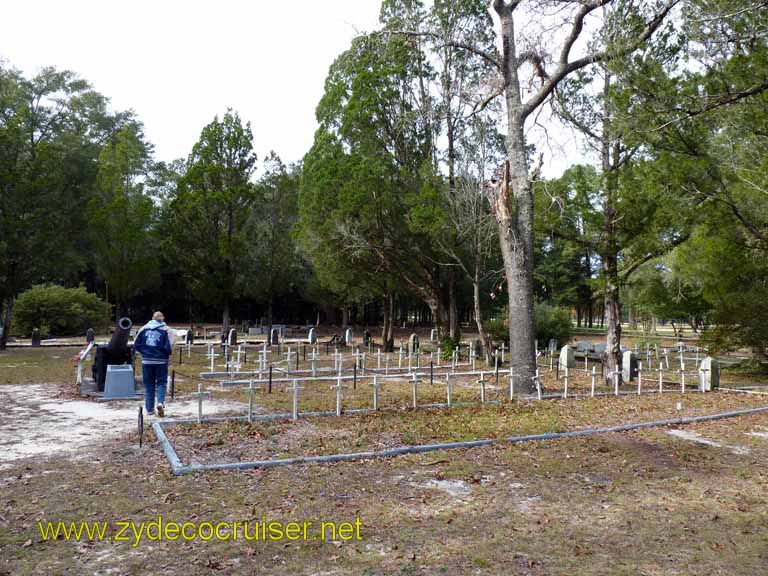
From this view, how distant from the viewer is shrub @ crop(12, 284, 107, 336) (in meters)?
32.9

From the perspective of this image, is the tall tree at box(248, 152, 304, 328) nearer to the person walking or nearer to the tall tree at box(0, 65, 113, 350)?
the tall tree at box(0, 65, 113, 350)

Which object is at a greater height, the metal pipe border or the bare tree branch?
the bare tree branch

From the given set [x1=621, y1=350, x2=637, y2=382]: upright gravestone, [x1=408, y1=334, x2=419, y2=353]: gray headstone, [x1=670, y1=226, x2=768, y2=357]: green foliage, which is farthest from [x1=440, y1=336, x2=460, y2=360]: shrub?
[x1=670, y1=226, x2=768, y2=357]: green foliage

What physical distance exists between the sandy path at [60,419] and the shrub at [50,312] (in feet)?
76.9

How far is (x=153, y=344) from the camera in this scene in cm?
912

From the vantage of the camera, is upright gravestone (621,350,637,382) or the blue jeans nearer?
the blue jeans

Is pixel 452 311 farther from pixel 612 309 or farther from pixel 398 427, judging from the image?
pixel 398 427

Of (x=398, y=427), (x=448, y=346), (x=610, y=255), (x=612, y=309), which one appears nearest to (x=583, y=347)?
(x=448, y=346)

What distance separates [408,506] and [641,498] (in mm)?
2188

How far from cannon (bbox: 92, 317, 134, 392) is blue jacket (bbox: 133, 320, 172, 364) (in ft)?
11.1

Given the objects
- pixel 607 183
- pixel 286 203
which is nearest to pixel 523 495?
pixel 607 183

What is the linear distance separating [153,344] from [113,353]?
4.25 metres

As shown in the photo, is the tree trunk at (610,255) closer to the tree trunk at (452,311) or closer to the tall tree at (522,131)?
the tall tree at (522,131)

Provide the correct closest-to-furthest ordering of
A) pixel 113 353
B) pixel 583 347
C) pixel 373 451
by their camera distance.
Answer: pixel 373 451 < pixel 113 353 < pixel 583 347
